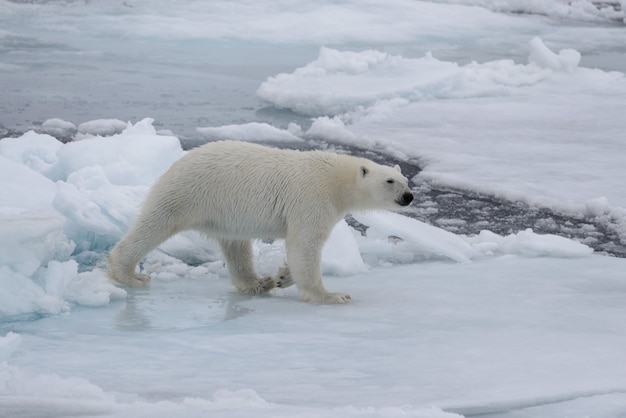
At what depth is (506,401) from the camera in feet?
8.81

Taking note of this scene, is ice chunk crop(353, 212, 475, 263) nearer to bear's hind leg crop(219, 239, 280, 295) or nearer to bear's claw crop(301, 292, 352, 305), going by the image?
bear's hind leg crop(219, 239, 280, 295)

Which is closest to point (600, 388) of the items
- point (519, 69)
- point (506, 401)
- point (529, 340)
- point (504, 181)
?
point (506, 401)

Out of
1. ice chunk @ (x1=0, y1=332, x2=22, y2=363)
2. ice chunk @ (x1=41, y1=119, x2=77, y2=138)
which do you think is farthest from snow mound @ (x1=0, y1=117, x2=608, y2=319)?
ice chunk @ (x1=41, y1=119, x2=77, y2=138)

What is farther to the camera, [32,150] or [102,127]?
[102,127]

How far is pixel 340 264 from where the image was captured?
4617 millimetres

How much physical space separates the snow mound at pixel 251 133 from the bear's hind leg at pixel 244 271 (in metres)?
3.78

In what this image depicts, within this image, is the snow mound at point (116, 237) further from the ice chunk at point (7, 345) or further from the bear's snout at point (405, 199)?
the ice chunk at point (7, 345)

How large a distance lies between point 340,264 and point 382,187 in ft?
2.04

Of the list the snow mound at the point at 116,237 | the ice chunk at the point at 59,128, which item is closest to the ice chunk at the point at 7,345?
the snow mound at the point at 116,237

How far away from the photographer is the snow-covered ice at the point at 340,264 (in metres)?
2.80

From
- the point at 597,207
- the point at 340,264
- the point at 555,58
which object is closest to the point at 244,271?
the point at 340,264

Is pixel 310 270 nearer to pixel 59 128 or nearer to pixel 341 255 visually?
pixel 341 255

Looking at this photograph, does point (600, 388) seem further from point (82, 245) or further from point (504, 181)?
point (504, 181)

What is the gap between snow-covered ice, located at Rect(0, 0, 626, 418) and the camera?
2.80 metres
